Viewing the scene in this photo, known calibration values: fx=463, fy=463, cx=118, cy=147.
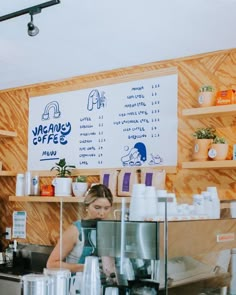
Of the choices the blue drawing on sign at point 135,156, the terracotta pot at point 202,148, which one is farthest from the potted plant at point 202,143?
the blue drawing on sign at point 135,156

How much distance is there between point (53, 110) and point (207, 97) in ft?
6.43

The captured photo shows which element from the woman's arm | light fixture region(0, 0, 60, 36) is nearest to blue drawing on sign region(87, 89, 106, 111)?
light fixture region(0, 0, 60, 36)

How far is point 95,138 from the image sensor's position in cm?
463

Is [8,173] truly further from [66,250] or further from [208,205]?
[208,205]

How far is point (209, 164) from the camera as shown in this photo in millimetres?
3525

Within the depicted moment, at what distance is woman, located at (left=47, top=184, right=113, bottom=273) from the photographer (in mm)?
2143

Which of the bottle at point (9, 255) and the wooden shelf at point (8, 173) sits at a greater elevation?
the wooden shelf at point (8, 173)

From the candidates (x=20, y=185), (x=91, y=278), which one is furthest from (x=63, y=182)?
(x=91, y=278)

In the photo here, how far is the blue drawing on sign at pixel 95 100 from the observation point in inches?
181

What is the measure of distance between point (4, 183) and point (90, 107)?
4.82 ft

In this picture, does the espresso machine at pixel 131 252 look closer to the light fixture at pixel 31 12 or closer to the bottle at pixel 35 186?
the light fixture at pixel 31 12

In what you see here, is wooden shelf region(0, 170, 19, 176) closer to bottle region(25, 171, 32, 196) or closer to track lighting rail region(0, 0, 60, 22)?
bottle region(25, 171, 32, 196)

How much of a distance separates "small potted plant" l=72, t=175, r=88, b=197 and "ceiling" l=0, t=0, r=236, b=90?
108 centimetres

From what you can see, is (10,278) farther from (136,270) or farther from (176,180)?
(136,270)
